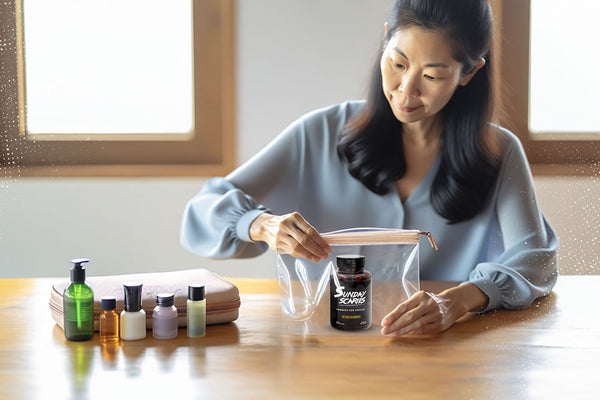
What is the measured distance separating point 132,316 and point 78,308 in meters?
0.07

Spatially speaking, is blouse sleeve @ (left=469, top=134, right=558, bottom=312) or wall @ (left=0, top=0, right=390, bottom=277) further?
wall @ (left=0, top=0, right=390, bottom=277)

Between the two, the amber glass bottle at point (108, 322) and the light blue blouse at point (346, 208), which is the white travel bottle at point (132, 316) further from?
the light blue blouse at point (346, 208)

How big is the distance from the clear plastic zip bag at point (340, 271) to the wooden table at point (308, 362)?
37mm

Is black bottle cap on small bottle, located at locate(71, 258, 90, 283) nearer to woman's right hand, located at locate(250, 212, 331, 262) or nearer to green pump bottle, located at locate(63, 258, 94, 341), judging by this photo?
green pump bottle, located at locate(63, 258, 94, 341)

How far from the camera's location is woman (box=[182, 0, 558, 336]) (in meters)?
1.30

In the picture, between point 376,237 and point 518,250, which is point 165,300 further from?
point 518,250

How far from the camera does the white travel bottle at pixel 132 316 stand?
3.01 feet

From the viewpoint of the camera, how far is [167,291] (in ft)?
3.23

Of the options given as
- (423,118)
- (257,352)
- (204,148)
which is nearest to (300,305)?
(257,352)

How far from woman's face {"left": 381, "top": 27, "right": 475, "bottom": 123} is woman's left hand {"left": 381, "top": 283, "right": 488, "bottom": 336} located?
46cm

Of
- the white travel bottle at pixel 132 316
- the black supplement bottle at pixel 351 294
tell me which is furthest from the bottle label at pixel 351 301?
the white travel bottle at pixel 132 316

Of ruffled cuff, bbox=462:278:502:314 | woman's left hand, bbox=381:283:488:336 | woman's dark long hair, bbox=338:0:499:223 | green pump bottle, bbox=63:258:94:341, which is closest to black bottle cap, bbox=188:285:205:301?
A: green pump bottle, bbox=63:258:94:341

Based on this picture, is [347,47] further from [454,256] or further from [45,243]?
[45,243]

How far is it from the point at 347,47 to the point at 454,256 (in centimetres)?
56
